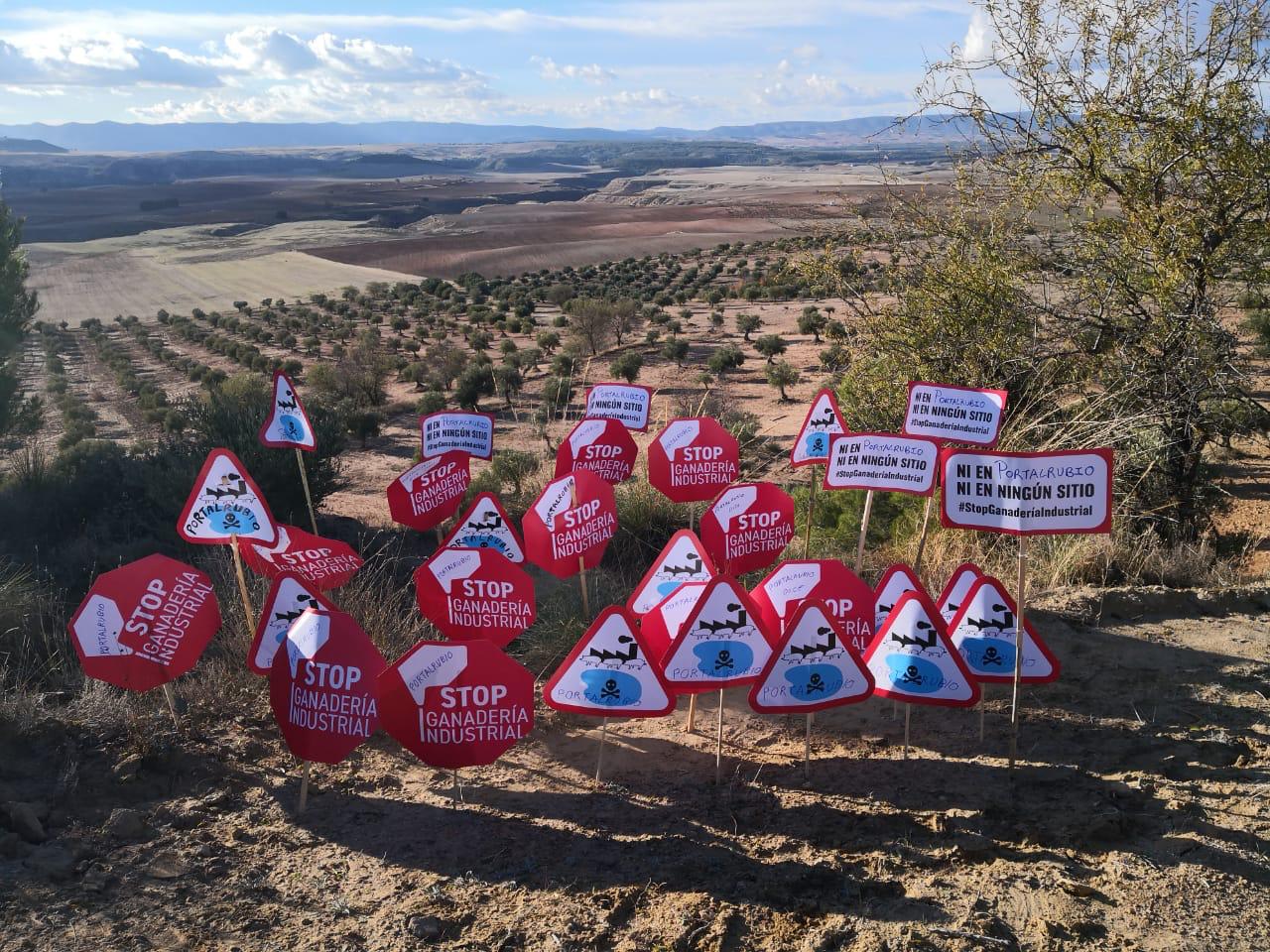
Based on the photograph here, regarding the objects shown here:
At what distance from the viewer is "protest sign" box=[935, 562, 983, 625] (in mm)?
5184

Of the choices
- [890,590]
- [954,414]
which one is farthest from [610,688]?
[954,414]

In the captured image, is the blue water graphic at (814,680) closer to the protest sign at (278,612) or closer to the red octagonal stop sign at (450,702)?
the red octagonal stop sign at (450,702)

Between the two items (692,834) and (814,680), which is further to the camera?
(814,680)

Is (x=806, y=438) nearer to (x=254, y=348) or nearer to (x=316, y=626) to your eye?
(x=316, y=626)

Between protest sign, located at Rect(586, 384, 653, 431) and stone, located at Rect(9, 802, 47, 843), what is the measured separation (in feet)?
14.9

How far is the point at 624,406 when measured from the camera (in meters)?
7.90

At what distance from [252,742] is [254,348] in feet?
106

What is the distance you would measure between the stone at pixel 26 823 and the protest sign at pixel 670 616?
2.73 meters

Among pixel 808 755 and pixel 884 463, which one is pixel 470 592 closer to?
pixel 808 755

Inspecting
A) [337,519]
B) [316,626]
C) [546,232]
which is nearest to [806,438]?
[316,626]

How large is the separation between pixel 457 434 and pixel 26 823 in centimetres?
382

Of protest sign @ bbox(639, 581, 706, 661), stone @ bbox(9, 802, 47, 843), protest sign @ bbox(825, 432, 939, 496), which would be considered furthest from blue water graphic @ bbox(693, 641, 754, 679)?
stone @ bbox(9, 802, 47, 843)

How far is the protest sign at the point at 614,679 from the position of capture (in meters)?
4.56

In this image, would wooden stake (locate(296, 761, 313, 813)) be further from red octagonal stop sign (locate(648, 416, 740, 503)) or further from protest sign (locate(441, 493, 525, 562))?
red octagonal stop sign (locate(648, 416, 740, 503))
